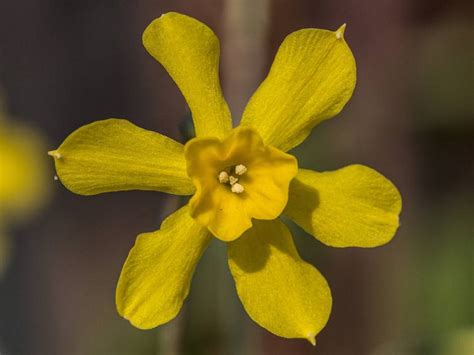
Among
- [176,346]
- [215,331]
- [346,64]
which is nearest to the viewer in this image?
[346,64]

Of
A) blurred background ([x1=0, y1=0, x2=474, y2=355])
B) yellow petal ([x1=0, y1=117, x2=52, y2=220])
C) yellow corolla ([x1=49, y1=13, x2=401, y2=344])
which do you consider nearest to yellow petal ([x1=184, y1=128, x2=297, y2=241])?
yellow corolla ([x1=49, y1=13, x2=401, y2=344])

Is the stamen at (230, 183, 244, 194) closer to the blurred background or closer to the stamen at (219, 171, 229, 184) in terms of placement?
the stamen at (219, 171, 229, 184)

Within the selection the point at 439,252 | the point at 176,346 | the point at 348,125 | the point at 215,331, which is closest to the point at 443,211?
the point at 439,252

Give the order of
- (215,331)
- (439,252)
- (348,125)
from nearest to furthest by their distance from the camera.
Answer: (215,331) < (439,252) < (348,125)

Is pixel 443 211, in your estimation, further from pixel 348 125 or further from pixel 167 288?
pixel 167 288

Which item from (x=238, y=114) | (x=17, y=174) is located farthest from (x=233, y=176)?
(x=17, y=174)

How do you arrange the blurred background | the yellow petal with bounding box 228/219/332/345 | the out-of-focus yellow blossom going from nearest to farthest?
the yellow petal with bounding box 228/219/332/345
the blurred background
the out-of-focus yellow blossom
